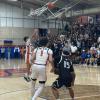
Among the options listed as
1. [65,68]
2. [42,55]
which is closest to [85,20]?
[65,68]

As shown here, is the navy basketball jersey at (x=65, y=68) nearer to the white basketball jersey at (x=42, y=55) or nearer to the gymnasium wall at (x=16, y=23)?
the white basketball jersey at (x=42, y=55)

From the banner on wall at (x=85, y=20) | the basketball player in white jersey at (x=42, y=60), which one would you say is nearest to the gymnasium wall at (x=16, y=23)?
the banner on wall at (x=85, y=20)

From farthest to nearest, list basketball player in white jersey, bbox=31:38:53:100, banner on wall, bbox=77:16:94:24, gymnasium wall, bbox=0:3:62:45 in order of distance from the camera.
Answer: gymnasium wall, bbox=0:3:62:45 → banner on wall, bbox=77:16:94:24 → basketball player in white jersey, bbox=31:38:53:100

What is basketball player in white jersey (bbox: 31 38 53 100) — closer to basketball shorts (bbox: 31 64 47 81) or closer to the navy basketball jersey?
basketball shorts (bbox: 31 64 47 81)

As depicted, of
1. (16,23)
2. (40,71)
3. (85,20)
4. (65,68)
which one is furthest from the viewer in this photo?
(16,23)

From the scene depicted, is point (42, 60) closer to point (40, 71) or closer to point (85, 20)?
point (40, 71)

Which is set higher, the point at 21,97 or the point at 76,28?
the point at 76,28

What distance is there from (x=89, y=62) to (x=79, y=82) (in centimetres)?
992

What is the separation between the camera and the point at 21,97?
9930 mm

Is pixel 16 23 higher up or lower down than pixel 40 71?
higher up

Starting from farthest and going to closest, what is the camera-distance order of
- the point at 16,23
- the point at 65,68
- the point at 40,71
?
the point at 16,23 < the point at 65,68 < the point at 40,71

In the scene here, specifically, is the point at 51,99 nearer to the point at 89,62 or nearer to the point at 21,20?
the point at 89,62

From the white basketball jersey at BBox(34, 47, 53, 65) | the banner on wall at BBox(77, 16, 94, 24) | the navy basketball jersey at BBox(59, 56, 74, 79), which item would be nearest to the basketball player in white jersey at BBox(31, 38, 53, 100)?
the white basketball jersey at BBox(34, 47, 53, 65)

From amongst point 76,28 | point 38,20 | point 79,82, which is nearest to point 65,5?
point 76,28
